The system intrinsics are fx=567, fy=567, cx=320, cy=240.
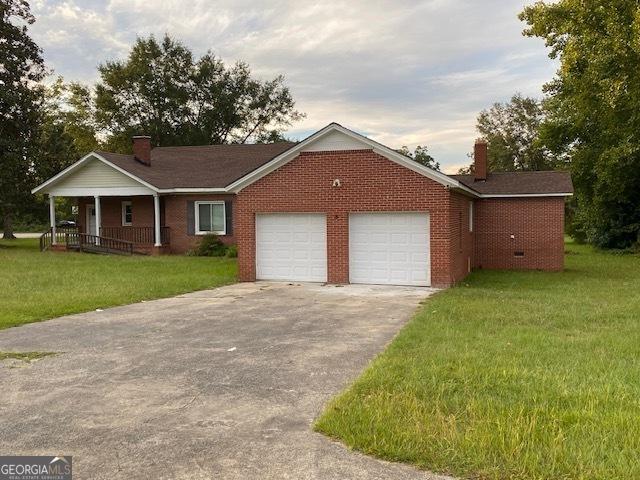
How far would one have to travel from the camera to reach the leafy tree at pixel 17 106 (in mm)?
29719

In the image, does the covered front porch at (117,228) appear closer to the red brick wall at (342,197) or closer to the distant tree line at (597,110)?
the red brick wall at (342,197)

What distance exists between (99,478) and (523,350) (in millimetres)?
5286

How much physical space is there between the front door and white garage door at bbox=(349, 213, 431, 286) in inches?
707

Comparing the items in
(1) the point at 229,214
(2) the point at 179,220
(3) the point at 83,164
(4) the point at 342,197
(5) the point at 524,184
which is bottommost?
(2) the point at 179,220

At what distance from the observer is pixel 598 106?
23781 mm

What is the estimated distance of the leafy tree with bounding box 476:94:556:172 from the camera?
5069 cm

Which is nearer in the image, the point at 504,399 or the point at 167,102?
the point at 504,399

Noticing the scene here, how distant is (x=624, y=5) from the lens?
17.8 meters

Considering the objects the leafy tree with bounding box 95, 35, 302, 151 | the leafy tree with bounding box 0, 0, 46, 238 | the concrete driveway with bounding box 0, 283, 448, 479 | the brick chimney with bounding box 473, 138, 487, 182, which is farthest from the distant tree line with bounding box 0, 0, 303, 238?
the concrete driveway with bounding box 0, 283, 448, 479

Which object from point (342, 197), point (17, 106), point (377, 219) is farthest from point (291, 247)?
point (17, 106)

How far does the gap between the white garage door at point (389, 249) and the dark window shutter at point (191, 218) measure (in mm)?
12535

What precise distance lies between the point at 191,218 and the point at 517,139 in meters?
36.3

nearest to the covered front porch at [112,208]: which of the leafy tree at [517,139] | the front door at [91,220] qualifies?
the front door at [91,220]

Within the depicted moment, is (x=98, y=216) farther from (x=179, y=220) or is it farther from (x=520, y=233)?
(x=520, y=233)
